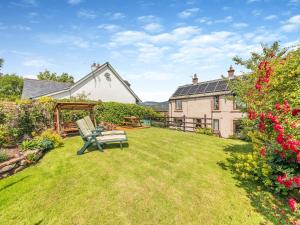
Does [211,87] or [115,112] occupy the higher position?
[211,87]

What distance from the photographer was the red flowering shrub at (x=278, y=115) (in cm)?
440

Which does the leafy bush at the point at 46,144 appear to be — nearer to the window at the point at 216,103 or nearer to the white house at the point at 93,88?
the white house at the point at 93,88

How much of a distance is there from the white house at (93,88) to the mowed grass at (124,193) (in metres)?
17.5

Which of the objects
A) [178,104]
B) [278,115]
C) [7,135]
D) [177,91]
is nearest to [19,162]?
[7,135]

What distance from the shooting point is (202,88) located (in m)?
26.1

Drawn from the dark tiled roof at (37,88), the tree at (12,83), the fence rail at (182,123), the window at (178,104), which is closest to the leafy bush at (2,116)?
the fence rail at (182,123)

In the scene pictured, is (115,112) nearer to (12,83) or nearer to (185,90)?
(185,90)

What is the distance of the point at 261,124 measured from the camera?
589 cm

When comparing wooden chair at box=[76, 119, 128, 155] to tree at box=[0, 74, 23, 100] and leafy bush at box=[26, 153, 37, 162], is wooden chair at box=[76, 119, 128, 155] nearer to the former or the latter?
leafy bush at box=[26, 153, 37, 162]

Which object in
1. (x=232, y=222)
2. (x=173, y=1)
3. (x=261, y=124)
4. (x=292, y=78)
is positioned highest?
(x=173, y=1)

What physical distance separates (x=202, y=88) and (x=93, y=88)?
15976mm

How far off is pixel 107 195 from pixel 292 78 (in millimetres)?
6703

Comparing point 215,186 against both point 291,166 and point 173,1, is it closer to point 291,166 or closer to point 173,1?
point 291,166

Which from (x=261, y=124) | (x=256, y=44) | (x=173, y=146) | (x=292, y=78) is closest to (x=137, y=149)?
(x=173, y=146)
